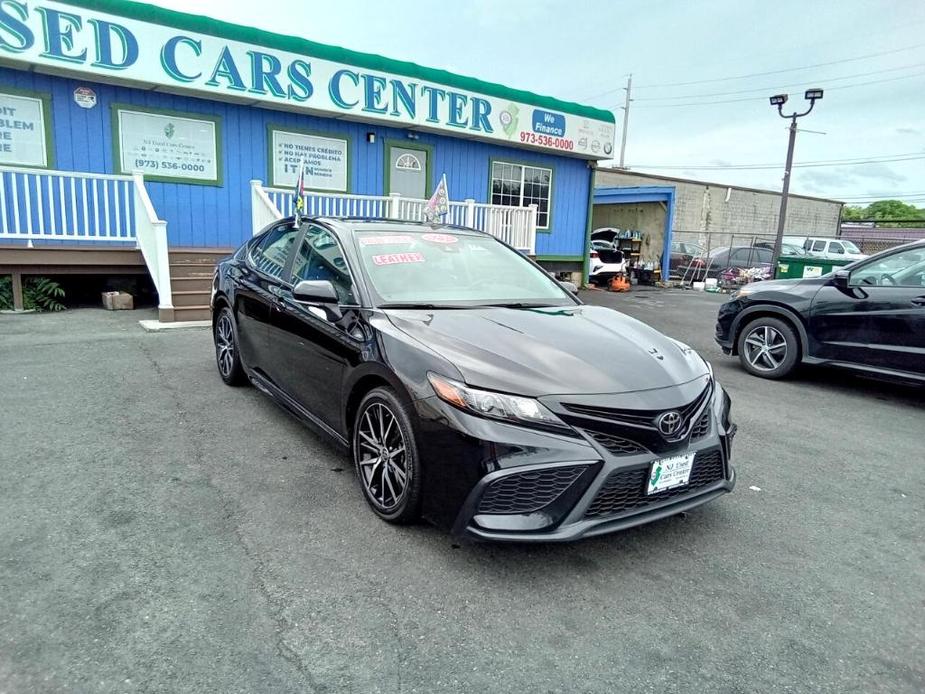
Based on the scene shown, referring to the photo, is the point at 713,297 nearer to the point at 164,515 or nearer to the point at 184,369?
the point at 184,369

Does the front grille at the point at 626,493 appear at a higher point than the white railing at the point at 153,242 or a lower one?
lower

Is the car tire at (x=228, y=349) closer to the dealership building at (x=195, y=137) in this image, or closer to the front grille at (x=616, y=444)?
the dealership building at (x=195, y=137)

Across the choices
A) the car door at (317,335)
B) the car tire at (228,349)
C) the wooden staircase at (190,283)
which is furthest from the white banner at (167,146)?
the car door at (317,335)

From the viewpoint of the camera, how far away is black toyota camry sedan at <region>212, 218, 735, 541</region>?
261 centimetres

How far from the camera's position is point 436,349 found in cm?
294

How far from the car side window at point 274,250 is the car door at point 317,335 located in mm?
218

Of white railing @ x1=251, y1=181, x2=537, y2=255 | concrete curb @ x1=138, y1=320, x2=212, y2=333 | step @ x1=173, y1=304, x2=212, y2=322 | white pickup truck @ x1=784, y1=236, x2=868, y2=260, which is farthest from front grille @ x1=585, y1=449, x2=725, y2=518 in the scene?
white pickup truck @ x1=784, y1=236, x2=868, y2=260

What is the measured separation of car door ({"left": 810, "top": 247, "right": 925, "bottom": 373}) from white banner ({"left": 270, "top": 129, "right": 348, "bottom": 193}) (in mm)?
8841

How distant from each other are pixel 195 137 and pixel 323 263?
8188 millimetres

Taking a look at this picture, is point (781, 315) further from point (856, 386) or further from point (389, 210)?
point (389, 210)

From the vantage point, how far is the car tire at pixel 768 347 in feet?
21.8

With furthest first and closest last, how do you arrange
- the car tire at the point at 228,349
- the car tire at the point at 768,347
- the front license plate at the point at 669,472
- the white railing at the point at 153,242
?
the white railing at the point at 153,242
the car tire at the point at 768,347
the car tire at the point at 228,349
the front license plate at the point at 669,472

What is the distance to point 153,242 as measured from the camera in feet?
28.4

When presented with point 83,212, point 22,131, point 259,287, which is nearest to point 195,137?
point 83,212
